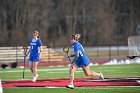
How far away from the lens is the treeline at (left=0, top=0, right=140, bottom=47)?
80812 mm

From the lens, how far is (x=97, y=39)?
3246 inches

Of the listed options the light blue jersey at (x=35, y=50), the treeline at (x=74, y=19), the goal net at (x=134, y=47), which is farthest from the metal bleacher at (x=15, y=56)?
the treeline at (x=74, y=19)

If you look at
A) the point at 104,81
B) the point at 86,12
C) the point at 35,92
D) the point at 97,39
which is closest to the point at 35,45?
Result: the point at 104,81

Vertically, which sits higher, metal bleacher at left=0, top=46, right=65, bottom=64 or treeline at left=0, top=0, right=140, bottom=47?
treeline at left=0, top=0, right=140, bottom=47

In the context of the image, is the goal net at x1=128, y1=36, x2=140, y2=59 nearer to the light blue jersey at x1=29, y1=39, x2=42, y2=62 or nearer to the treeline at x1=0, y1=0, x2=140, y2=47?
the light blue jersey at x1=29, y1=39, x2=42, y2=62

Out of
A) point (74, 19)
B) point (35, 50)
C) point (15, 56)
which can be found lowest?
point (15, 56)

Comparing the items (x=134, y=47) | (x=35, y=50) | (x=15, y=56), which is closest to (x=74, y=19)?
(x=15, y=56)

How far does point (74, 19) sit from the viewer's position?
8831 centimetres

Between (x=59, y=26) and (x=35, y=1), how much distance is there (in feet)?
17.4

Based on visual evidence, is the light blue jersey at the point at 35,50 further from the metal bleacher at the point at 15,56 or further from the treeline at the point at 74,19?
the treeline at the point at 74,19

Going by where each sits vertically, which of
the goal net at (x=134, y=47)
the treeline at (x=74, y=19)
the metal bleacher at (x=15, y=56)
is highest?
the treeline at (x=74, y=19)

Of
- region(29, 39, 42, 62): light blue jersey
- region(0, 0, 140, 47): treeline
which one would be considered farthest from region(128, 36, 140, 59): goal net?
region(0, 0, 140, 47): treeline

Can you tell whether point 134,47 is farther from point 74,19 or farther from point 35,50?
point 74,19

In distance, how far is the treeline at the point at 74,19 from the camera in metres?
80.8
